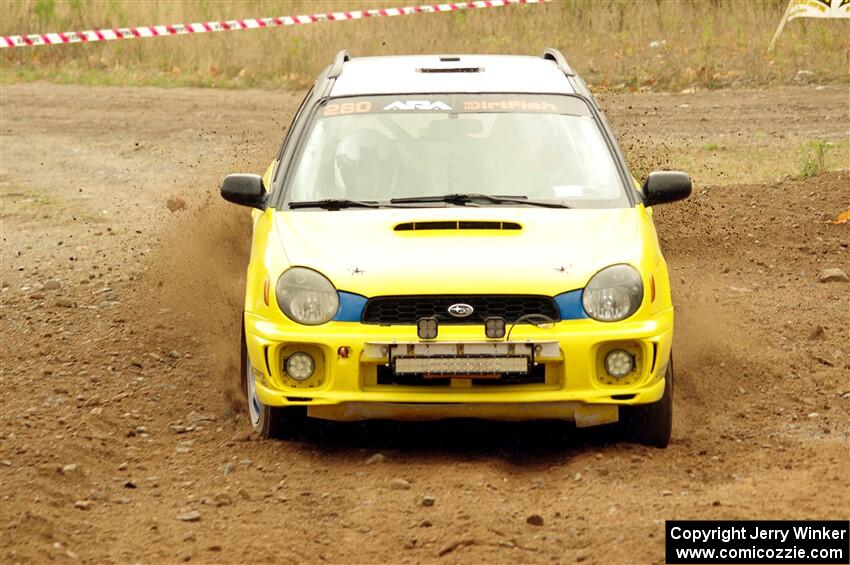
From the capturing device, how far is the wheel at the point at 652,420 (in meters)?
6.98

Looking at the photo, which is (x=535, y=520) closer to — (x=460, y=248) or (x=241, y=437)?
(x=460, y=248)

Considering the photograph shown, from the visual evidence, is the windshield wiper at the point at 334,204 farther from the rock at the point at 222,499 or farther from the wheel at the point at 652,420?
the rock at the point at 222,499

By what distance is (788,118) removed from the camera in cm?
1822

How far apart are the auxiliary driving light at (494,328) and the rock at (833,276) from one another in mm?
4620

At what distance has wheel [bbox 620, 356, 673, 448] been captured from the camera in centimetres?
698

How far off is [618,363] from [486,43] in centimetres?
1670

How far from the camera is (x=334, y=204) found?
24.7 feet

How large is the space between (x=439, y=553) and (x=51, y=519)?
1544 mm

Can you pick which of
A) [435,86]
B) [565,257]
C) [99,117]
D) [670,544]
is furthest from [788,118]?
[670,544]

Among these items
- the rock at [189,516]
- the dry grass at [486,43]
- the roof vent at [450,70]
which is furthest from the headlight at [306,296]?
the dry grass at [486,43]

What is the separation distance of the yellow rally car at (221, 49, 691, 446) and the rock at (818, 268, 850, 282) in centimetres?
321

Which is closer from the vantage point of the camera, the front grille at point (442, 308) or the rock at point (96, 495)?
the rock at point (96, 495)

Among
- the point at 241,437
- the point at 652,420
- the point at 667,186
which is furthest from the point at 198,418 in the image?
the point at 667,186

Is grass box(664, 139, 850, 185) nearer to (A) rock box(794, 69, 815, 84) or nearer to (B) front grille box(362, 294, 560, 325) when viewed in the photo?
(A) rock box(794, 69, 815, 84)
